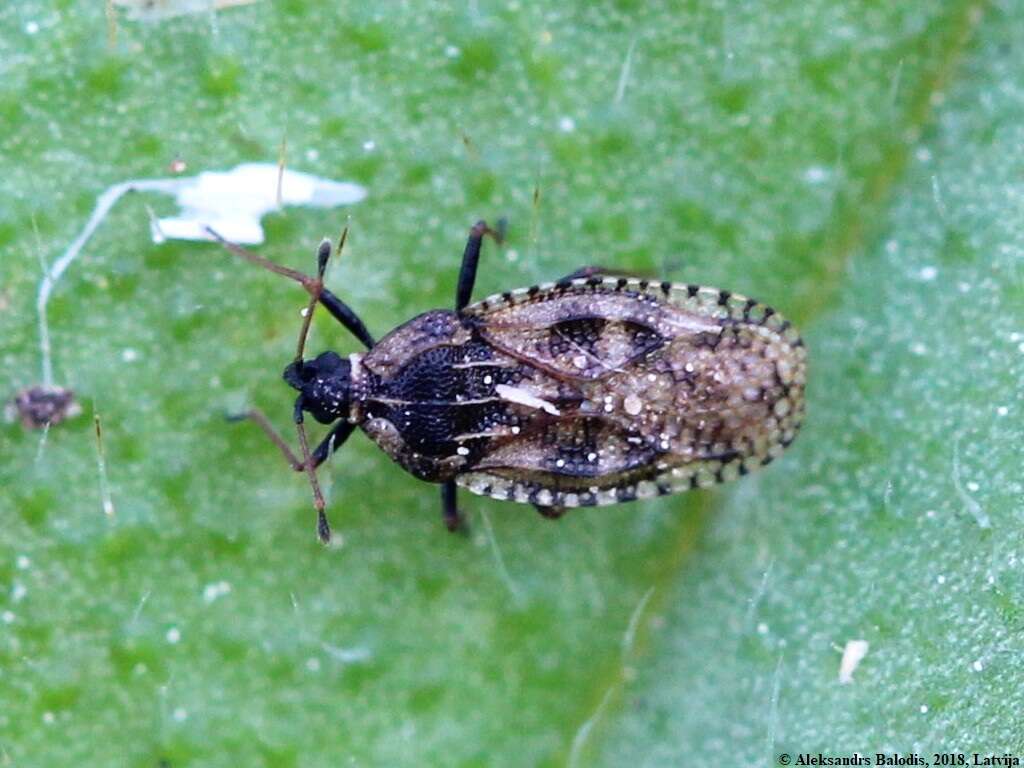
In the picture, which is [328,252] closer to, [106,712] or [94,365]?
[94,365]

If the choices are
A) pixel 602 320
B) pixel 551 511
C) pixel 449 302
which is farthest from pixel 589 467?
pixel 449 302

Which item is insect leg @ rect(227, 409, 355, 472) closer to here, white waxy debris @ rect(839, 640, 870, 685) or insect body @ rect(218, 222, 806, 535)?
insect body @ rect(218, 222, 806, 535)

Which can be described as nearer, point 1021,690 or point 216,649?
point 1021,690

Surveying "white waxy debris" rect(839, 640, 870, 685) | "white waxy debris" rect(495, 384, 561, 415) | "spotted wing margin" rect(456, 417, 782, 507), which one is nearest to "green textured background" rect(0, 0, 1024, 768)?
"white waxy debris" rect(839, 640, 870, 685)

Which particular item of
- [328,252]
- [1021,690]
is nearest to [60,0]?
[328,252]

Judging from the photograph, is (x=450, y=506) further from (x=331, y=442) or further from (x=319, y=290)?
(x=319, y=290)

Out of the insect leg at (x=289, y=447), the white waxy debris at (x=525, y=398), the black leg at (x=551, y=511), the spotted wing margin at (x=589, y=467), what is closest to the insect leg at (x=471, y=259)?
the white waxy debris at (x=525, y=398)
